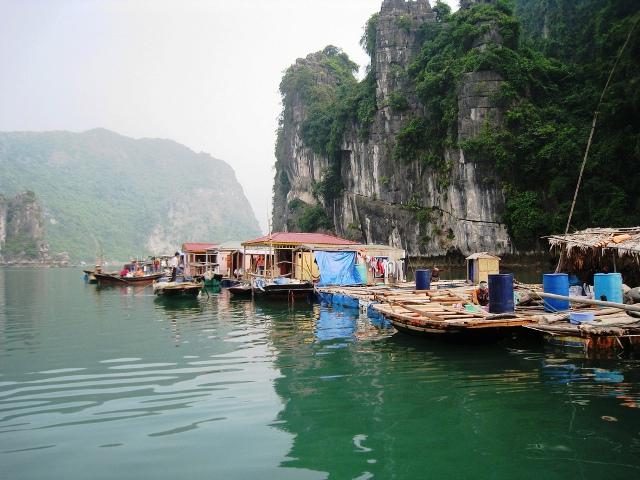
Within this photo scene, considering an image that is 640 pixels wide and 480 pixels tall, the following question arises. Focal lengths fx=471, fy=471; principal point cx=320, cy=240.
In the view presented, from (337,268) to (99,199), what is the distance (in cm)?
14611

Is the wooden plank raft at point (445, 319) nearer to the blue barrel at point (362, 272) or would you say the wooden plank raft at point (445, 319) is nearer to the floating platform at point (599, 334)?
the floating platform at point (599, 334)

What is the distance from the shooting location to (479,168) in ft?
108

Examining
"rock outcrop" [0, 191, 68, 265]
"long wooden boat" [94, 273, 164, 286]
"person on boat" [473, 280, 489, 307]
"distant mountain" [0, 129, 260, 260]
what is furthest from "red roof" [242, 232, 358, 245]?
"distant mountain" [0, 129, 260, 260]

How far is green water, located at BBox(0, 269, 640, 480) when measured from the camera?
4.58 meters

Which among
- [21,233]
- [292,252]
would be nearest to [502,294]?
[292,252]

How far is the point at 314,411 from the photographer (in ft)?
20.2

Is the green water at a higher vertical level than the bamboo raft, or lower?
lower

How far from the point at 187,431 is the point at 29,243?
10848cm

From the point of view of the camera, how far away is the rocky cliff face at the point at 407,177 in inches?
1303

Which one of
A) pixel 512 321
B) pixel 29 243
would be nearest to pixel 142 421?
pixel 512 321

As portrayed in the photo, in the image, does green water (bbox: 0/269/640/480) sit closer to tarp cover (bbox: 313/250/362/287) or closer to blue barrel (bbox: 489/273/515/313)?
blue barrel (bbox: 489/273/515/313)

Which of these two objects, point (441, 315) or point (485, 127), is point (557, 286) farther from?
point (485, 127)

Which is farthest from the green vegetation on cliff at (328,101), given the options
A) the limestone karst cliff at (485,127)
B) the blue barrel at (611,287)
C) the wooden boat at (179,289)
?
the blue barrel at (611,287)

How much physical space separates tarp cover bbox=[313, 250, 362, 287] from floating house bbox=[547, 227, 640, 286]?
1061cm
